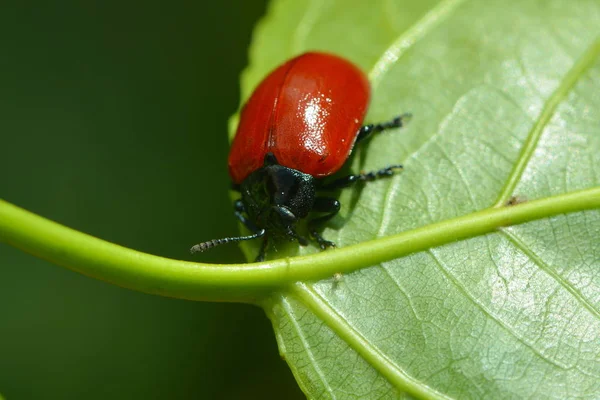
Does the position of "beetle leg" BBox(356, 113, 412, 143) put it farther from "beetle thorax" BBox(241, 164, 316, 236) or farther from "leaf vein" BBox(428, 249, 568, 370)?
"leaf vein" BBox(428, 249, 568, 370)

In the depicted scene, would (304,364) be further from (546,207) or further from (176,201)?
(176,201)

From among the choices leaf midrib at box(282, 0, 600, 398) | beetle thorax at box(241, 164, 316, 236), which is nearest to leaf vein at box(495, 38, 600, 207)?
leaf midrib at box(282, 0, 600, 398)

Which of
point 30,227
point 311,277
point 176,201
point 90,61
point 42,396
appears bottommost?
point 42,396

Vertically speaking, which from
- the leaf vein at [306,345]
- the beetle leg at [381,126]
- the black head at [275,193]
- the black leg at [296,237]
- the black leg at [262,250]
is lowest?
the leaf vein at [306,345]

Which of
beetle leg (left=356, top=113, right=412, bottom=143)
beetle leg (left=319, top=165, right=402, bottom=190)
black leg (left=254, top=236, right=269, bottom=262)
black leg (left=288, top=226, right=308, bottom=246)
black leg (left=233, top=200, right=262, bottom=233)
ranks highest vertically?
beetle leg (left=356, top=113, right=412, bottom=143)

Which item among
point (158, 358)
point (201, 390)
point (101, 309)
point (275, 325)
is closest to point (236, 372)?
point (201, 390)

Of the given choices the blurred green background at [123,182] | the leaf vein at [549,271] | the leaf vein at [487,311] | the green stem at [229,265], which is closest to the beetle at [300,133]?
the green stem at [229,265]

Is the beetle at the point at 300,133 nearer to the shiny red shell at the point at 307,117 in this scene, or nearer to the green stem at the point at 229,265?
the shiny red shell at the point at 307,117
